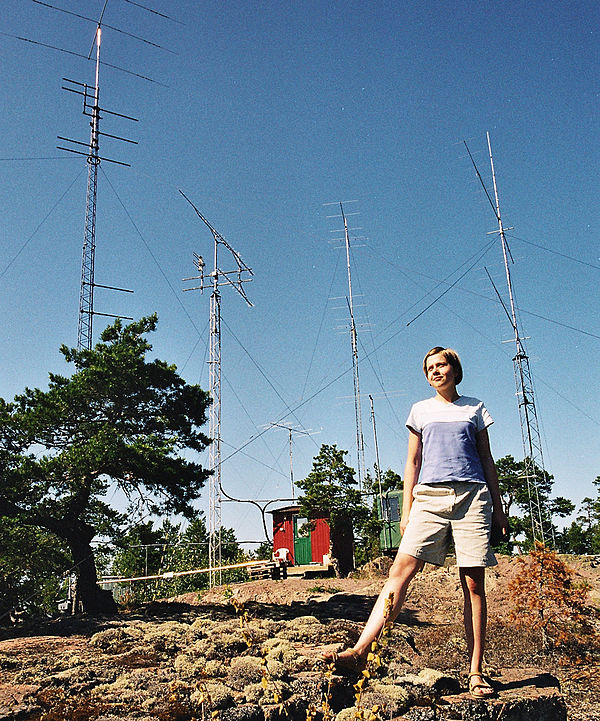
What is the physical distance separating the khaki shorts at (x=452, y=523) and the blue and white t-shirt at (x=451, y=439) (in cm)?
5

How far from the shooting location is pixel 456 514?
2848 mm

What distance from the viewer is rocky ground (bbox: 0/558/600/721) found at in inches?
115

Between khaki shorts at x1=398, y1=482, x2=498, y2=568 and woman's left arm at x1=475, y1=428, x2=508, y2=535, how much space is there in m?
0.05

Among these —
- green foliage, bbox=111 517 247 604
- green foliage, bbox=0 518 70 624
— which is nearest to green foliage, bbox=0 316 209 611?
green foliage, bbox=0 518 70 624

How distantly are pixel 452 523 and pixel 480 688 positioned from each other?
2.45ft

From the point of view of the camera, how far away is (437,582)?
11812 mm

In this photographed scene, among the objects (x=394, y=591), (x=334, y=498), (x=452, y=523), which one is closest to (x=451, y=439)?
(x=452, y=523)

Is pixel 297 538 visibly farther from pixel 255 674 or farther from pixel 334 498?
pixel 255 674

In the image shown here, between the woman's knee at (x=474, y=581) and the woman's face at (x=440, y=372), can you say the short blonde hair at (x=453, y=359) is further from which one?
the woman's knee at (x=474, y=581)

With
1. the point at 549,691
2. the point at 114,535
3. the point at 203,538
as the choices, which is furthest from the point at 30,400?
the point at 203,538

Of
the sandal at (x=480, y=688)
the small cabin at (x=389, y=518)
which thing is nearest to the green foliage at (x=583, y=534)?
the small cabin at (x=389, y=518)

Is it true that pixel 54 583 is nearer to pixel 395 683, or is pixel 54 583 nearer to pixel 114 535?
pixel 114 535

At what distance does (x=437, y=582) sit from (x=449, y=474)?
9.85m

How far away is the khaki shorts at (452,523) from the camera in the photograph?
9.19ft
